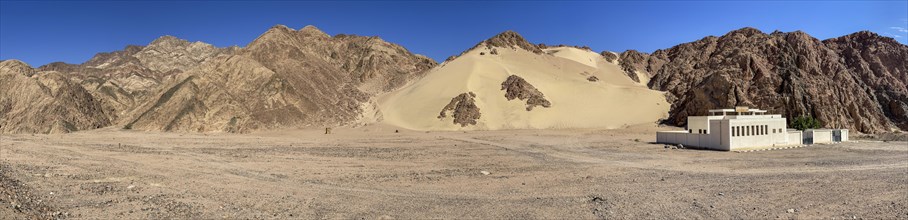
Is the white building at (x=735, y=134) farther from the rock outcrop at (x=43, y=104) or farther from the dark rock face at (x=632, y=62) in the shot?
the rock outcrop at (x=43, y=104)

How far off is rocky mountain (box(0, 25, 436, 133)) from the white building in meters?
35.9

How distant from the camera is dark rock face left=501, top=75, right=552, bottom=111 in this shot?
6456 centimetres

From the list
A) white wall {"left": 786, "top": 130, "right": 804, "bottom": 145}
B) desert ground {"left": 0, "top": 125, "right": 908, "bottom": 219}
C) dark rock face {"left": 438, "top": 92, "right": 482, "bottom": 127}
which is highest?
dark rock face {"left": 438, "top": 92, "right": 482, "bottom": 127}

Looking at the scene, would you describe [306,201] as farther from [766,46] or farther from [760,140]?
[766,46]

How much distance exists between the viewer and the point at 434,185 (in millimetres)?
17625

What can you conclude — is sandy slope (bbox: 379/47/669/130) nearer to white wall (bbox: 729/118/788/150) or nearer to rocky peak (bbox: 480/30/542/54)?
rocky peak (bbox: 480/30/542/54)

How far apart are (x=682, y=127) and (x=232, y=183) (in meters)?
50.4

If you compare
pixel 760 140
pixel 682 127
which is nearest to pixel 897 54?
pixel 682 127

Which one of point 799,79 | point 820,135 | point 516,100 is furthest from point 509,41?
point 820,135

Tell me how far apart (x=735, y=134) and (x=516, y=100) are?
33022 millimetres

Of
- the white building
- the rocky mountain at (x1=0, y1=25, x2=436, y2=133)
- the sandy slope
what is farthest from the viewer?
the sandy slope

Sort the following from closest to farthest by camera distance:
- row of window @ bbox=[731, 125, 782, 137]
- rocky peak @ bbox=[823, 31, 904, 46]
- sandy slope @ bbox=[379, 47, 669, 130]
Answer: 1. row of window @ bbox=[731, 125, 782, 137]
2. sandy slope @ bbox=[379, 47, 669, 130]
3. rocky peak @ bbox=[823, 31, 904, 46]

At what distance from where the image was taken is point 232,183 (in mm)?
17000

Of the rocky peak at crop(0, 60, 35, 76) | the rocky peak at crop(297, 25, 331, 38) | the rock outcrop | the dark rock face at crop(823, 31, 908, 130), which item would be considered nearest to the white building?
the dark rock face at crop(823, 31, 908, 130)
